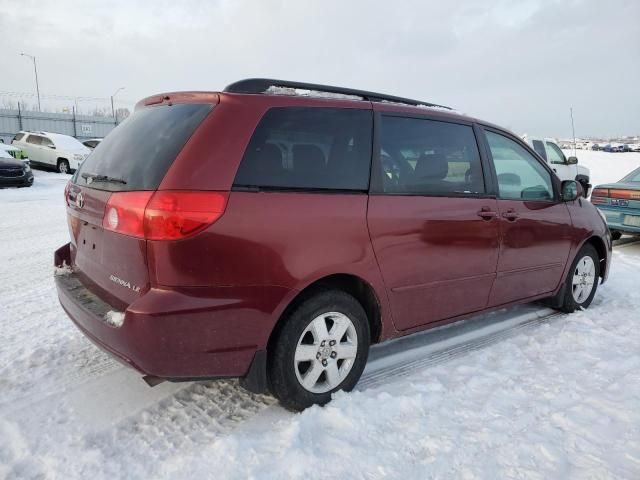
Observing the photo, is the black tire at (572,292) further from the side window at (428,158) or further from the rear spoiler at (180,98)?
the rear spoiler at (180,98)

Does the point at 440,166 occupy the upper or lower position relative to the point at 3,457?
upper

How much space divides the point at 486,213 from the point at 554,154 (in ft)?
42.9

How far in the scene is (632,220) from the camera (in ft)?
26.0

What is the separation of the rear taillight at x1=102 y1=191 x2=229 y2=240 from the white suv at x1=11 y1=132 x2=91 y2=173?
66.3 feet

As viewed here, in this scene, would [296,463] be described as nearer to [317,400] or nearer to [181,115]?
[317,400]

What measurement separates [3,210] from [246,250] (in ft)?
34.2

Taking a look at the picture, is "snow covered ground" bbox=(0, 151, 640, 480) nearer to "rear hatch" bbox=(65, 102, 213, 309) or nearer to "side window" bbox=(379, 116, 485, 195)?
"rear hatch" bbox=(65, 102, 213, 309)

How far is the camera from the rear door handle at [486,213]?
143 inches

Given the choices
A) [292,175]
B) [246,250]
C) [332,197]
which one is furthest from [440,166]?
[246,250]

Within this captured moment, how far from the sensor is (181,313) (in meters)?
2.35

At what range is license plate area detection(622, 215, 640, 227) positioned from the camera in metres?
7.86

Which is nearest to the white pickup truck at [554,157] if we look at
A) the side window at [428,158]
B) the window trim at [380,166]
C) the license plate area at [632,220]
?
the license plate area at [632,220]

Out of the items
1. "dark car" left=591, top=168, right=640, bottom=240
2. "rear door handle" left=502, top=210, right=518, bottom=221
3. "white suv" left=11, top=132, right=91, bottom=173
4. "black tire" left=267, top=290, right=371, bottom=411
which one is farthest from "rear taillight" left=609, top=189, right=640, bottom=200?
"white suv" left=11, top=132, right=91, bottom=173

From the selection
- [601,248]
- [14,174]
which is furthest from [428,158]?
[14,174]
